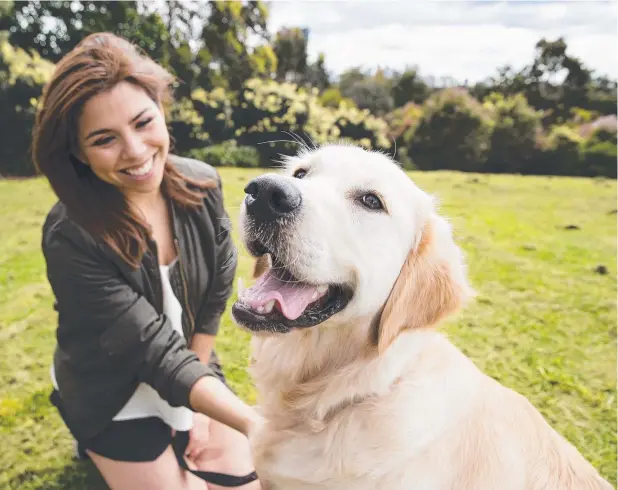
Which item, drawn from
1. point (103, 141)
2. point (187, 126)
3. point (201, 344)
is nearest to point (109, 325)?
point (201, 344)

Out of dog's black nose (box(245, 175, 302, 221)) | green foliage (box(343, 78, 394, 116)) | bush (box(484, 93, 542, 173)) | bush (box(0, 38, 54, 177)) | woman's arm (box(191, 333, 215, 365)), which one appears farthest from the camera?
bush (box(484, 93, 542, 173))

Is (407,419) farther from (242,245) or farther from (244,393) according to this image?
(244,393)

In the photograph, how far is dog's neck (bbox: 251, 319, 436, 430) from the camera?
1.38 m

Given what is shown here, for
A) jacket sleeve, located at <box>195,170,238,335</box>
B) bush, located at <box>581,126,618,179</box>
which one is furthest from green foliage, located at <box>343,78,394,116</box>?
jacket sleeve, located at <box>195,170,238,335</box>

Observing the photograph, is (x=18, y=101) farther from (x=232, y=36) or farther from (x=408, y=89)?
(x=408, y=89)

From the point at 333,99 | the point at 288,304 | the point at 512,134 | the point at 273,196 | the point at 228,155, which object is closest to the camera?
the point at 273,196

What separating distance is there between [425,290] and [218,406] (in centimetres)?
82

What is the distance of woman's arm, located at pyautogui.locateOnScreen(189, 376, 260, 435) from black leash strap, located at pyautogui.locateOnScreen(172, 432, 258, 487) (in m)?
0.18

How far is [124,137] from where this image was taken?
1.74 meters

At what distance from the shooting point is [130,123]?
1.75 metres

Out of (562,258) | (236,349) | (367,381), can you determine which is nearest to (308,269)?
(367,381)

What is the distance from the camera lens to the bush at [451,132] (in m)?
8.50

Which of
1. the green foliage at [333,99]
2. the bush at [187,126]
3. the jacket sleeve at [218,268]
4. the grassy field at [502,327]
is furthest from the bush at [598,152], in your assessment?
the jacket sleeve at [218,268]

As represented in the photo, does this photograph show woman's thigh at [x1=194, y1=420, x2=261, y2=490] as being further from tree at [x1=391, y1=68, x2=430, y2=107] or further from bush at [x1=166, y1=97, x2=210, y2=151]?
tree at [x1=391, y1=68, x2=430, y2=107]
